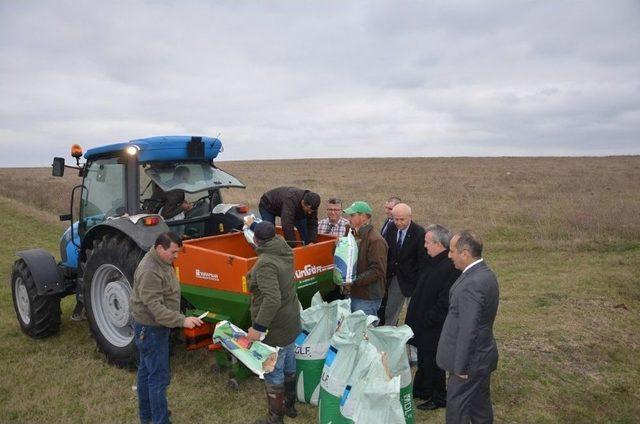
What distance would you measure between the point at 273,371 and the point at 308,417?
1.95ft

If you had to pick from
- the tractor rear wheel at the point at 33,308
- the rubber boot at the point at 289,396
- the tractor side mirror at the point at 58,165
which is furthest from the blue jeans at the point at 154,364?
the tractor side mirror at the point at 58,165

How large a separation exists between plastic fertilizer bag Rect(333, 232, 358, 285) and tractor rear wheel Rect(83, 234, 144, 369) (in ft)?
6.04

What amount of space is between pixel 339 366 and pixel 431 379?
1.11 meters

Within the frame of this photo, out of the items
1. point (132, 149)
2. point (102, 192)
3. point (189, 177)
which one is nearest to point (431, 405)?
point (189, 177)

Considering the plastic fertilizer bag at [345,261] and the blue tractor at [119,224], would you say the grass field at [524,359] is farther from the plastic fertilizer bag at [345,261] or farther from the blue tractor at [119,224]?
the plastic fertilizer bag at [345,261]

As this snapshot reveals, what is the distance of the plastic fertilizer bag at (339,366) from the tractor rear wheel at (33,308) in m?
3.62

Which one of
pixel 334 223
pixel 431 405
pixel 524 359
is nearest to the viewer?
pixel 431 405

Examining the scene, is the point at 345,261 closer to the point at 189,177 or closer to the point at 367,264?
the point at 367,264

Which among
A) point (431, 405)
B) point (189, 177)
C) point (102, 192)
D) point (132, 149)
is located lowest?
point (431, 405)

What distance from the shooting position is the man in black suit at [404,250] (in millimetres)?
4699

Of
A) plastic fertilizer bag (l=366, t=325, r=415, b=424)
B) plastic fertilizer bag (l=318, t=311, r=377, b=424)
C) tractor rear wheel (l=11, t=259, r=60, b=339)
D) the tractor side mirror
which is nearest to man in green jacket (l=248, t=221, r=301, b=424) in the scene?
plastic fertilizer bag (l=318, t=311, r=377, b=424)

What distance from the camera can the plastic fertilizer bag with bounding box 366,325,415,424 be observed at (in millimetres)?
3668

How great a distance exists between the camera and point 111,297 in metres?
4.91

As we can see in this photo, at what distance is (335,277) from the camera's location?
447cm
